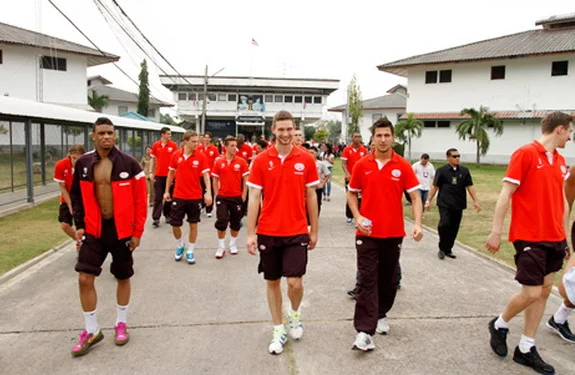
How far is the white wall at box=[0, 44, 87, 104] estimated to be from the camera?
32.1m

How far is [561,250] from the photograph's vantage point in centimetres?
386

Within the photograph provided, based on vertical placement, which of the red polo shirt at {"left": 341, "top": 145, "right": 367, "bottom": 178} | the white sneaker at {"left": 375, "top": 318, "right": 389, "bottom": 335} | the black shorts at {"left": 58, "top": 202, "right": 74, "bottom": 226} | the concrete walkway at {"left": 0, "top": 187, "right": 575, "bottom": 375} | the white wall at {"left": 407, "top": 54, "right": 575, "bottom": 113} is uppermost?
the white wall at {"left": 407, "top": 54, "right": 575, "bottom": 113}

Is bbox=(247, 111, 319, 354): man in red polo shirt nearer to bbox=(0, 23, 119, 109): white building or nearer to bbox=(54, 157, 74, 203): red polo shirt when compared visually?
bbox=(54, 157, 74, 203): red polo shirt

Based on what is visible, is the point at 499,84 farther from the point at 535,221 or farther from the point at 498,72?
the point at 535,221

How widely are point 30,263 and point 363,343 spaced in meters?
5.58

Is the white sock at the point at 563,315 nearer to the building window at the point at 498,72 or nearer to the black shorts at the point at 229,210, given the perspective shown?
the black shorts at the point at 229,210

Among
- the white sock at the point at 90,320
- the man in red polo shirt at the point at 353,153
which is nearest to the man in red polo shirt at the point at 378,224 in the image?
the white sock at the point at 90,320

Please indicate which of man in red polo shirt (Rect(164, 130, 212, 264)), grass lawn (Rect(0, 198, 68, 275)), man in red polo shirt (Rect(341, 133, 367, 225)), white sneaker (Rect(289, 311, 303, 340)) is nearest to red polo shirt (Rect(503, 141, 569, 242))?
white sneaker (Rect(289, 311, 303, 340))

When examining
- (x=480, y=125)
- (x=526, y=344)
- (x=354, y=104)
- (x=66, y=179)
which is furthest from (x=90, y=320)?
(x=354, y=104)

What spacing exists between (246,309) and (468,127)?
30.7 meters

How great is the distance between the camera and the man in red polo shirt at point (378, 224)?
411 cm

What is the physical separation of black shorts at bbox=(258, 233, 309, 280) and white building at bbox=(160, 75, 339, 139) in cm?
6134

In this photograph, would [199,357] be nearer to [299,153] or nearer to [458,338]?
[299,153]

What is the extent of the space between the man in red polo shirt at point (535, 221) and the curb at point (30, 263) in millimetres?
6206
